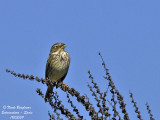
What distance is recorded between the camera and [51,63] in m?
9.91

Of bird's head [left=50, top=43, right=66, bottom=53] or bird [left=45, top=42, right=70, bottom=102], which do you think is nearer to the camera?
bird [left=45, top=42, right=70, bottom=102]

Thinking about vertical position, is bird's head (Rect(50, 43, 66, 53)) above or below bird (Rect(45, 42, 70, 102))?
above

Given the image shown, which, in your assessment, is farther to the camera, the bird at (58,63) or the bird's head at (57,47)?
the bird's head at (57,47)

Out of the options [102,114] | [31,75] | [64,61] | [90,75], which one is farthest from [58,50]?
[102,114]

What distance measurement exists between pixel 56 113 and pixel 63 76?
5533 millimetres

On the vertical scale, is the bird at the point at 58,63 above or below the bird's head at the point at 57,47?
below

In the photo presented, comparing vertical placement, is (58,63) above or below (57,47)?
below

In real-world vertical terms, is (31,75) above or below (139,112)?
above

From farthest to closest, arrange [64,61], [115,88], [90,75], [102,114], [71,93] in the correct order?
[64,61]
[71,93]
[90,75]
[115,88]
[102,114]

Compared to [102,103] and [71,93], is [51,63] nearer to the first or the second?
[71,93]

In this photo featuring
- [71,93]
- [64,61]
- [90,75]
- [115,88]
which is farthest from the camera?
[64,61]

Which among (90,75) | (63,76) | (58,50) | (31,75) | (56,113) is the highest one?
(58,50)

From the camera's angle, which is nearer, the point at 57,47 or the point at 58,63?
the point at 58,63

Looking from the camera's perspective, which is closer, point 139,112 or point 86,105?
point 139,112
